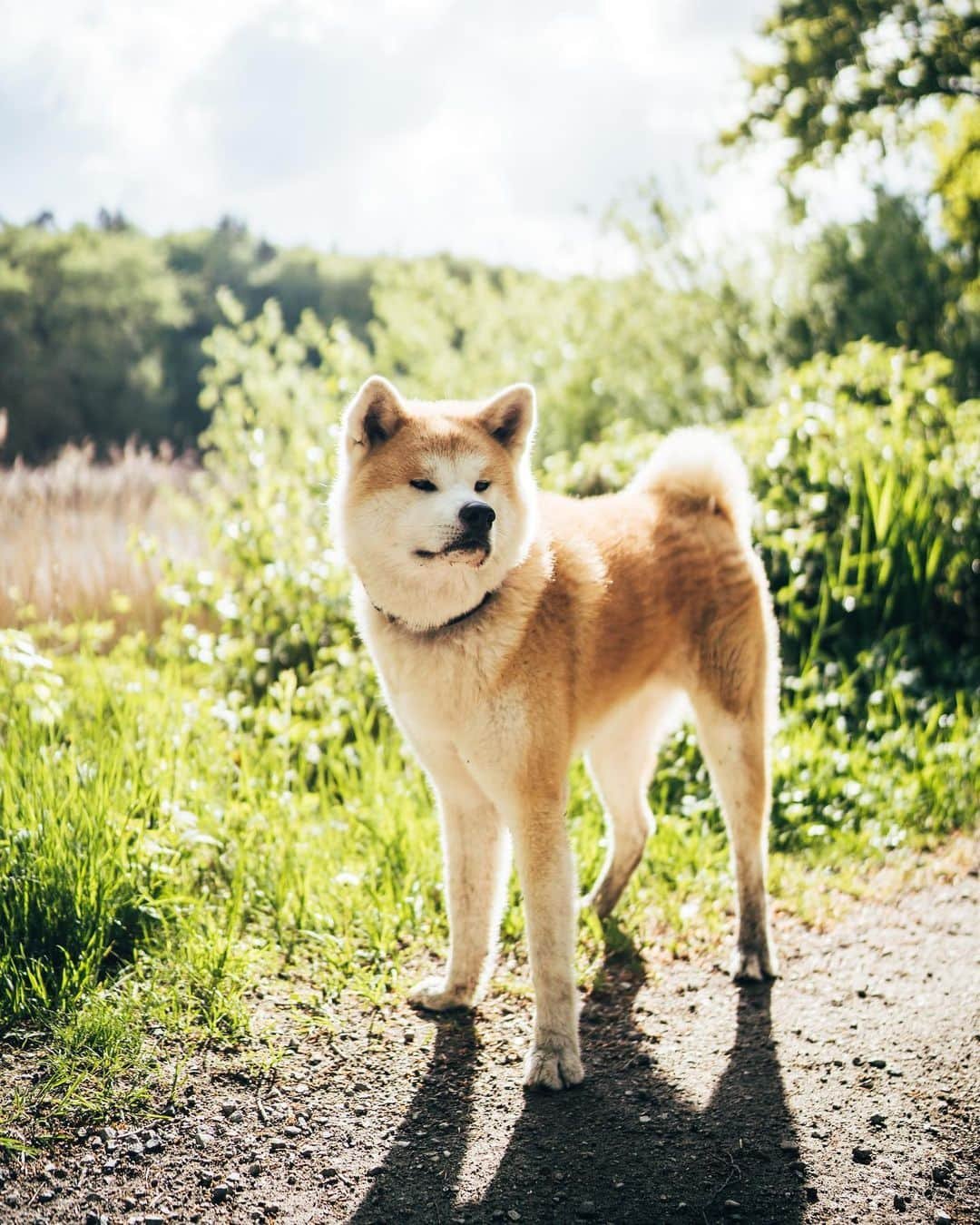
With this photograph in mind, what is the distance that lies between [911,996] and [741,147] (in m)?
15.9

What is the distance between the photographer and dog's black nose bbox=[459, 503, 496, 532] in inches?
111

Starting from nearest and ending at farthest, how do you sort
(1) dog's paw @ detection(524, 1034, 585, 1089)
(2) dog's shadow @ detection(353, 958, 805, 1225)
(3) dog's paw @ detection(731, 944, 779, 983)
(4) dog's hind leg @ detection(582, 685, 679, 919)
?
→ (2) dog's shadow @ detection(353, 958, 805, 1225) → (1) dog's paw @ detection(524, 1034, 585, 1089) → (3) dog's paw @ detection(731, 944, 779, 983) → (4) dog's hind leg @ detection(582, 685, 679, 919)

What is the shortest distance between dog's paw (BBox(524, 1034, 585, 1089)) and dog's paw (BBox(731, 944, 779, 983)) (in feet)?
2.90

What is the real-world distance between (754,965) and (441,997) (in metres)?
1.10

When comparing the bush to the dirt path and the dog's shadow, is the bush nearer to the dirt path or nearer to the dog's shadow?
the dirt path

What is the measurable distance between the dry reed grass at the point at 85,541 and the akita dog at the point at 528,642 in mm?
2655

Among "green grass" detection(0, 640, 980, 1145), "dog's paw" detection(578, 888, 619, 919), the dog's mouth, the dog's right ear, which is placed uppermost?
the dog's right ear

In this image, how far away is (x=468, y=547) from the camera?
2857 millimetres

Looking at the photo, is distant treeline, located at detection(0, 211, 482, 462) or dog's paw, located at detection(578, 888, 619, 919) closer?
dog's paw, located at detection(578, 888, 619, 919)

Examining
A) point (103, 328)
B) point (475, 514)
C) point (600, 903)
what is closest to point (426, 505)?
point (475, 514)

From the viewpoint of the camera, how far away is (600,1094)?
9.84 feet

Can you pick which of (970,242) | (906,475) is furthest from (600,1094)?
(970,242)

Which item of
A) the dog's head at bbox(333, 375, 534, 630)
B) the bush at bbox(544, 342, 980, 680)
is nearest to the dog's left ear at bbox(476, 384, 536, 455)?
the dog's head at bbox(333, 375, 534, 630)

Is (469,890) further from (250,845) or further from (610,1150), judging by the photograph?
(250,845)
